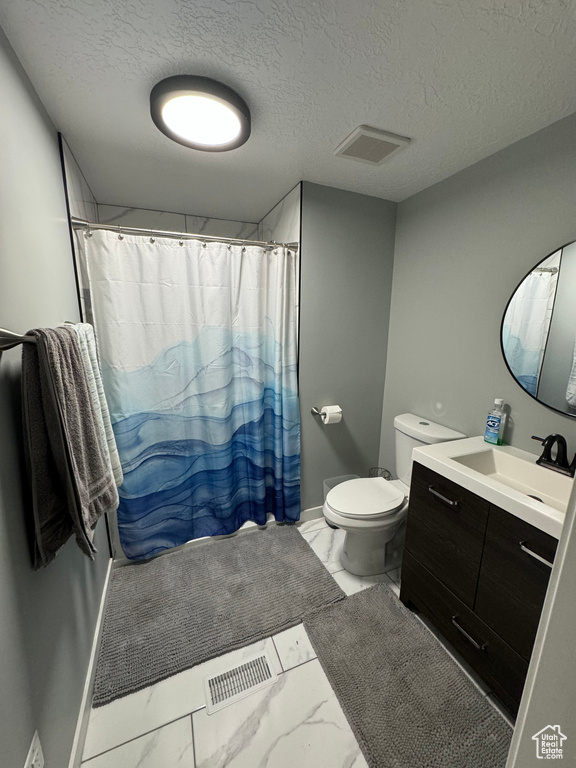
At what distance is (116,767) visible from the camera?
3.28ft

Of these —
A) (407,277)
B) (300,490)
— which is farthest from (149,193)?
(300,490)

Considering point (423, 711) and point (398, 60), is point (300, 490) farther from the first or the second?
point (398, 60)

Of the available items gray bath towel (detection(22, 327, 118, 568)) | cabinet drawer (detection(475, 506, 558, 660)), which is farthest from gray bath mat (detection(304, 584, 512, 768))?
gray bath towel (detection(22, 327, 118, 568))

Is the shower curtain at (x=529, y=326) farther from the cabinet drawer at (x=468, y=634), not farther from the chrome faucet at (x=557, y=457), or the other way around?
the cabinet drawer at (x=468, y=634)

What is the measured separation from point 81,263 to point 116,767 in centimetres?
203

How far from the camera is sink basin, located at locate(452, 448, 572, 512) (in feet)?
4.02

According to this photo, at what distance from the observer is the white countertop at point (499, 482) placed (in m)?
0.96

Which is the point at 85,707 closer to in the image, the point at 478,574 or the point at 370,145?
the point at 478,574

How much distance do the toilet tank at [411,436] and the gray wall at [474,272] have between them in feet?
0.25

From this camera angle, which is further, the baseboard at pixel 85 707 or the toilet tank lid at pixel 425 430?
the toilet tank lid at pixel 425 430

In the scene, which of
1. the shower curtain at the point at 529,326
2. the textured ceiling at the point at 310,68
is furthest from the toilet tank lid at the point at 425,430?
the textured ceiling at the point at 310,68

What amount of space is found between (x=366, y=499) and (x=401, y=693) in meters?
0.77

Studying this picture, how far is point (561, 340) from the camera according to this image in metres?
1.30

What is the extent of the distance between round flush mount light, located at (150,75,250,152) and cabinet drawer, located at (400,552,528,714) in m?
2.10
